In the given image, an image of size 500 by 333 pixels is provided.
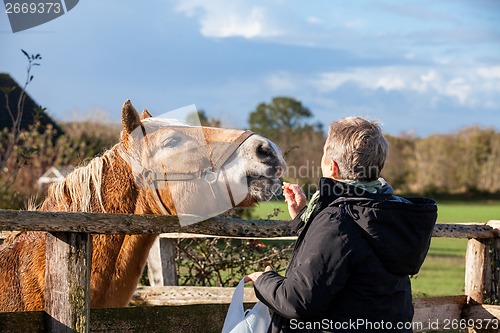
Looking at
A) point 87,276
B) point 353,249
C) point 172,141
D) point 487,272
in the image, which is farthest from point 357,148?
point 487,272

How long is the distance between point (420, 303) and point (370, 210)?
2.62 m

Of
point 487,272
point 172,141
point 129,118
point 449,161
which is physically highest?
point 129,118

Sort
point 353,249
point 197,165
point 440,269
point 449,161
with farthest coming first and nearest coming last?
point 449,161 < point 440,269 < point 197,165 < point 353,249

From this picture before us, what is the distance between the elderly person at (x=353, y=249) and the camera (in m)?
2.44

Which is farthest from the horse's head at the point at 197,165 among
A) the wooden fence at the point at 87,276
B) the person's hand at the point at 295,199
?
the person's hand at the point at 295,199

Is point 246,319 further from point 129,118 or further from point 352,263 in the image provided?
point 129,118

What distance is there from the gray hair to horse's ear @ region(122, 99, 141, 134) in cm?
131

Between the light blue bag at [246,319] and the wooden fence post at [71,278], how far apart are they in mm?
709

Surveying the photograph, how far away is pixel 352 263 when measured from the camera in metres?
2.45

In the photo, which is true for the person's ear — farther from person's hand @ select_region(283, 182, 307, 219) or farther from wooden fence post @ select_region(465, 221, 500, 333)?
wooden fence post @ select_region(465, 221, 500, 333)

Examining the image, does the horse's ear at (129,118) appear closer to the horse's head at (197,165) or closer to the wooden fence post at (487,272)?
the horse's head at (197,165)

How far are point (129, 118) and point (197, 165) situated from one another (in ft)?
1.55

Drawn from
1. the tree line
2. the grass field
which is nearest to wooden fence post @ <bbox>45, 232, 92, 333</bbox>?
the grass field

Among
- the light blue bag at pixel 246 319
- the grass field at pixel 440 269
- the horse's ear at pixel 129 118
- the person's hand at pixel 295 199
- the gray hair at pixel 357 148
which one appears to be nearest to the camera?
the gray hair at pixel 357 148
